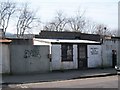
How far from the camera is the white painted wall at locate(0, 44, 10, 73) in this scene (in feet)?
71.5

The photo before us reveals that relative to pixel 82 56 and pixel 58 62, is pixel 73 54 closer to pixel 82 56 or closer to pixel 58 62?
pixel 82 56

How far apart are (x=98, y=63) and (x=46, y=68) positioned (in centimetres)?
613

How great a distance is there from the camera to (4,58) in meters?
22.0

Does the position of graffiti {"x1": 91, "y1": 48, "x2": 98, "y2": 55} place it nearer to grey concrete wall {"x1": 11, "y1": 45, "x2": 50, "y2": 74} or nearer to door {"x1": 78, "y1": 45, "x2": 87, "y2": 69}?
door {"x1": 78, "y1": 45, "x2": 87, "y2": 69}

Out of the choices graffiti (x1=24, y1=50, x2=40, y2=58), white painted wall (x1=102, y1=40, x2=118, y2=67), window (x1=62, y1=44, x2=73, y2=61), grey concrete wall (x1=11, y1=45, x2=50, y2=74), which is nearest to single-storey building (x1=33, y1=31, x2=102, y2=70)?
window (x1=62, y1=44, x2=73, y2=61)

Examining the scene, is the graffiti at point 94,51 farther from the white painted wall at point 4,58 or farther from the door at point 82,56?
the white painted wall at point 4,58

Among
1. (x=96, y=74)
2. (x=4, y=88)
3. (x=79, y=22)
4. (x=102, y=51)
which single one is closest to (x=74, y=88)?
(x=4, y=88)

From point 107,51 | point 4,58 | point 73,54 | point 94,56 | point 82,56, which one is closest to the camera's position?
point 4,58

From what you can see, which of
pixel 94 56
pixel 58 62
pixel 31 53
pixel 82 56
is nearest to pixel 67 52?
pixel 58 62

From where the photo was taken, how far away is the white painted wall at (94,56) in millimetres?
27234

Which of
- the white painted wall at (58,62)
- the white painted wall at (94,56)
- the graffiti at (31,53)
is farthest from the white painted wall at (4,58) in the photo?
→ the white painted wall at (94,56)

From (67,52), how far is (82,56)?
175cm

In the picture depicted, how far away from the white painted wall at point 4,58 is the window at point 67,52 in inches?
208

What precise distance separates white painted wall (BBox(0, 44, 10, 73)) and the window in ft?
17.3
